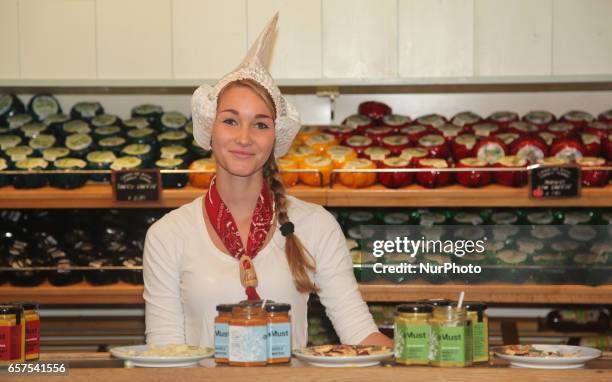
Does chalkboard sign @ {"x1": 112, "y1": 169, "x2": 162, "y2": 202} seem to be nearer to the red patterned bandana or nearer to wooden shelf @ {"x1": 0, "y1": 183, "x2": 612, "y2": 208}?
wooden shelf @ {"x1": 0, "y1": 183, "x2": 612, "y2": 208}

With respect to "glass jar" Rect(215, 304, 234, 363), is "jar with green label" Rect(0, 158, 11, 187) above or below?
above

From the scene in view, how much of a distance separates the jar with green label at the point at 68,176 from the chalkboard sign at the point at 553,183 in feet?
4.85

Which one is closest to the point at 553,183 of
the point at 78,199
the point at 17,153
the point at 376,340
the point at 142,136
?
the point at 376,340

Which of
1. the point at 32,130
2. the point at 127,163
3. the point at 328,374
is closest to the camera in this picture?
the point at 328,374

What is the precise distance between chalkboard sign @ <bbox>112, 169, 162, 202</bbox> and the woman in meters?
0.68

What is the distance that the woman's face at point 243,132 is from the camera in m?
2.13

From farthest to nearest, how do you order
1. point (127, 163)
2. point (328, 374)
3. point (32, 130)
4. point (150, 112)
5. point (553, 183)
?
point (150, 112)
point (32, 130)
point (127, 163)
point (553, 183)
point (328, 374)

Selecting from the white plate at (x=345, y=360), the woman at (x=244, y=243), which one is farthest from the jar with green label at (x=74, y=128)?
the white plate at (x=345, y=360)

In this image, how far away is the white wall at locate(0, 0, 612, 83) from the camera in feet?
10.3

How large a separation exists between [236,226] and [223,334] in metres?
0.66

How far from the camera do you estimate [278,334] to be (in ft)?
5.30

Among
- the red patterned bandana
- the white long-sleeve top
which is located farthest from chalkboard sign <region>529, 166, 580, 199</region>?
the red patterned bandana

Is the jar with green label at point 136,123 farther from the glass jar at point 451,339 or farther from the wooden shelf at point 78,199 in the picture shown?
the glass jar at point 451,339

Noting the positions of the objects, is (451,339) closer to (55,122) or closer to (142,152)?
(142,152)
